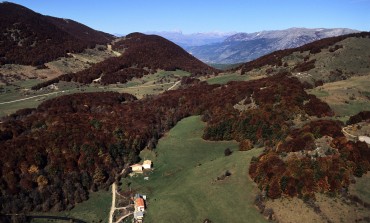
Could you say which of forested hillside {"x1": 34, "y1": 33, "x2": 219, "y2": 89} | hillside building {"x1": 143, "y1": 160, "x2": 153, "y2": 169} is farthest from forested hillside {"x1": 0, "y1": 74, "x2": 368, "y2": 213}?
forested hillside {"x1": 34, "y1": 33, "x2": 219, "y2": 89}

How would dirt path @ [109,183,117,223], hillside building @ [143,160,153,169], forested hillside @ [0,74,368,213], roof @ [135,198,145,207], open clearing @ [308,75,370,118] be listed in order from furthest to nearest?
open clearing @ [308,75,370,118], hillside building @ [143,160,153,169], forested hillside @ [0,74,368,213], roof @ [135,198,145,207], dirt path @ [109,183,117,223]

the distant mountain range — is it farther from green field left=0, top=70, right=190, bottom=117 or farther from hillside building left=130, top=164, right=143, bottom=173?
hillside building left=130, top=164, right=143, bottom=173

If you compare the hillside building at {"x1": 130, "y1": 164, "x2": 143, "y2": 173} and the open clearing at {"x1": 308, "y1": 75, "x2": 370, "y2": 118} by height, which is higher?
the open clearing at {"x1": 308, "y1": 75, "x2": 370, "y2": 118}

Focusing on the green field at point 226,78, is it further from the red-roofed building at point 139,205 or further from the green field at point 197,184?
the red-roofed building at point 139,205

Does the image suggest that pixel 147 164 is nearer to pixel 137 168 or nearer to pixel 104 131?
pixel 137 168

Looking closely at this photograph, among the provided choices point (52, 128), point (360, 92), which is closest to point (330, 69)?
point (360, 92)

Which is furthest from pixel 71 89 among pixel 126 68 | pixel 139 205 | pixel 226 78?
pixel 139 205
